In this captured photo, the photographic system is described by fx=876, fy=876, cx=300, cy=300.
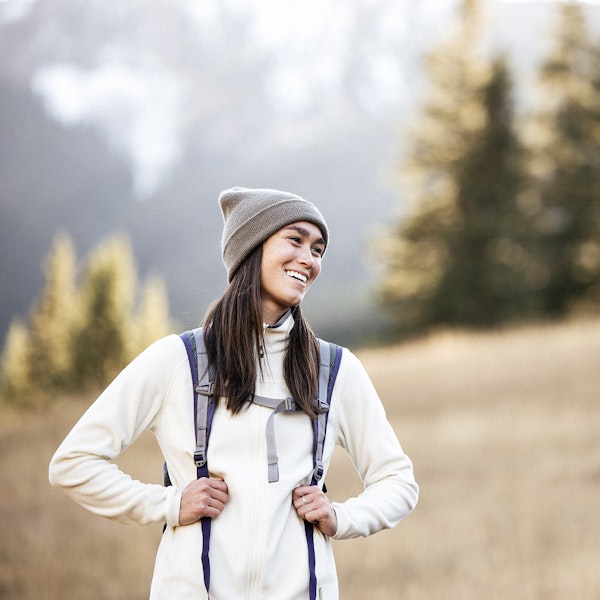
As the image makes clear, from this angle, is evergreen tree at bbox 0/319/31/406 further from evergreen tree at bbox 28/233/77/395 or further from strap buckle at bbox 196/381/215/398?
strap buckle at bbox 196/381/215/398

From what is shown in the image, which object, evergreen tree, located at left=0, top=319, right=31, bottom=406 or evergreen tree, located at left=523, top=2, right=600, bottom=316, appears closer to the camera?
evergreen tree, located at left=523, top=2, right=600, bottom=316

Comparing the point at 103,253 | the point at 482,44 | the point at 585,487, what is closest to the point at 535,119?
the point at 482,44

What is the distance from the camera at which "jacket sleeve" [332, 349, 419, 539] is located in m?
1.96

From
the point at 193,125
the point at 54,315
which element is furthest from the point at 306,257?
the point at 193,125

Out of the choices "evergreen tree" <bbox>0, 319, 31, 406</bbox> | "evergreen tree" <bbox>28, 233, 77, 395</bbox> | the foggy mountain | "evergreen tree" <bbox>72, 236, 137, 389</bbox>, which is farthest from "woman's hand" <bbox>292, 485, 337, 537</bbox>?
"evergreen tree" <bbox>0, 319, 31, 406</bbox>

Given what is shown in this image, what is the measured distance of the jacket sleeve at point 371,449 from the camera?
1959 mm

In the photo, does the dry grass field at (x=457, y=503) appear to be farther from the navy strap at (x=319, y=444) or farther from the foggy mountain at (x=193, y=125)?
the navy strap at (x=319, y=444)

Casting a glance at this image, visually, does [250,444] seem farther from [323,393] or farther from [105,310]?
[105,310]

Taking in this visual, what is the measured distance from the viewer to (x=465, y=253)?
17.6 m

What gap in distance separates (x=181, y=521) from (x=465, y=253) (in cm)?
1627

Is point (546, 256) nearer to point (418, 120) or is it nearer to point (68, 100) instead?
point (418, 120)

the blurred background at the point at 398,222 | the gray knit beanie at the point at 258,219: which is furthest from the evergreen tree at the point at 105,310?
the gray knit beanie at the point at 258,219

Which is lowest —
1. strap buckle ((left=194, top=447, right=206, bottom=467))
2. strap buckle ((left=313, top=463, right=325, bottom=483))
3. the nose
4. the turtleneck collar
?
strap buckle ((left=313, top=463, right=325, bottom=483))

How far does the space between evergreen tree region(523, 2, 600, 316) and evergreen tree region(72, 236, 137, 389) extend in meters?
9.68
